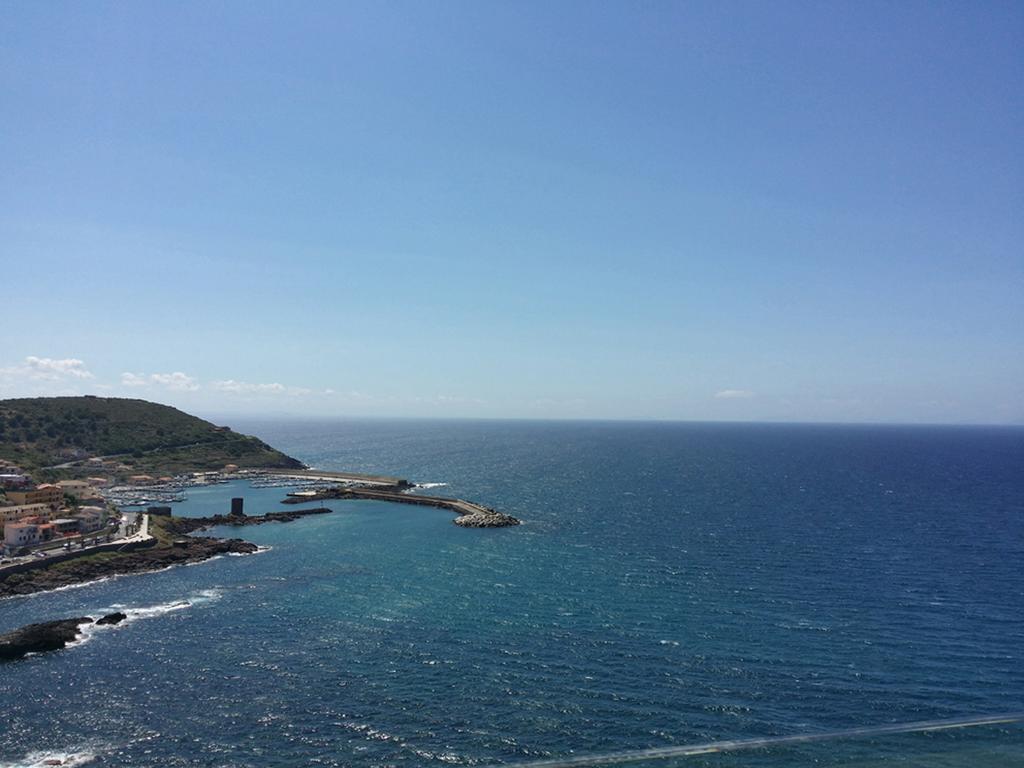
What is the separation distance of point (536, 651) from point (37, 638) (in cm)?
4080

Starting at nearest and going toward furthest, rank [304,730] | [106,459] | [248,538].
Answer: [304,730], [248,538], [106,459]

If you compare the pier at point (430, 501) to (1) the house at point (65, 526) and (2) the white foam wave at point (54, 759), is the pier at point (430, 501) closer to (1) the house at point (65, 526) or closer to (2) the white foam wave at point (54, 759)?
(1) the house at point (65, 526)

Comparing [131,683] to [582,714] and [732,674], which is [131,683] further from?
[732,674]

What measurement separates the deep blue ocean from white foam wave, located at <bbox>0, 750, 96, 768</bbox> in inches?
7.5

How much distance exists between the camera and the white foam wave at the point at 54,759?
35.2 meters

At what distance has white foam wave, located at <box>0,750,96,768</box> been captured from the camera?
116 feet

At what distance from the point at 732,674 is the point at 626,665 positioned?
7.69 metres

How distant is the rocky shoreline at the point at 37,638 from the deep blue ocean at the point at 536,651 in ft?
5.26

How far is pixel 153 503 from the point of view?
5128 inches

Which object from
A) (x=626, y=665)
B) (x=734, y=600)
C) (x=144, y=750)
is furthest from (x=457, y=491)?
(x=144, y=750)

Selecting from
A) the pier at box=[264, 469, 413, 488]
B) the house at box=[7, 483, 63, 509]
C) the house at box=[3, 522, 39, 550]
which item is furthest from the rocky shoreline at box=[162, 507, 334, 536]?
the pier at box=[264, 469, 413, 488]

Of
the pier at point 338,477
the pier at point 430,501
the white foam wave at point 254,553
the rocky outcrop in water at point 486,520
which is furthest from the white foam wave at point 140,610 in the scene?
the pier at point 338,477

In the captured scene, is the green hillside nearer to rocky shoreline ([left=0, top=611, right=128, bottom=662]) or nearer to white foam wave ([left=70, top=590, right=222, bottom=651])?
white foam wave ([left=70, top=590, right=222, bottom=651])

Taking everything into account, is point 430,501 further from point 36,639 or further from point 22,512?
point 36,639
